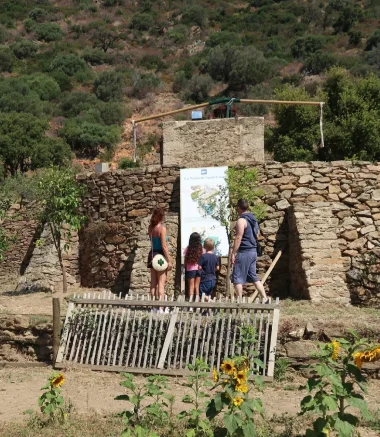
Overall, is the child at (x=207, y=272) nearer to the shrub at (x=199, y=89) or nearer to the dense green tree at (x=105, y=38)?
the shrub at (x=199, y=89)

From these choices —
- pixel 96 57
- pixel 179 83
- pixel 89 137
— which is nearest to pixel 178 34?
pixel 96 57

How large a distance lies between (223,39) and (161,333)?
141ft

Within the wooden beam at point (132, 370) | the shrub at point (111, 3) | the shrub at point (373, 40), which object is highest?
the shrub at point (111, 3)

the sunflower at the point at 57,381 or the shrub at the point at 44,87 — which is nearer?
the sunflower at the point at 57,381

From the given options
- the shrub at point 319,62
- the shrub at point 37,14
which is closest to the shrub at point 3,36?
the shrub at point 37,14

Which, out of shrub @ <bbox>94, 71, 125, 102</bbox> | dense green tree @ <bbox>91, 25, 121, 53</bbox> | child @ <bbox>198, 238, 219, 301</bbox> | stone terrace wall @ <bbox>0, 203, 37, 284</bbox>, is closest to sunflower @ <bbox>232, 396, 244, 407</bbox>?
child @ <bbox>198, 238, 219, 301</bbox>

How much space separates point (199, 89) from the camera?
125 ft

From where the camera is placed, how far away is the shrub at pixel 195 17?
2052 inches

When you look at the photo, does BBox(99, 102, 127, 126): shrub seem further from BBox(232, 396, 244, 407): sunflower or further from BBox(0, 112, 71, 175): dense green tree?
BBox(232, 396, 244, 407): sunflower

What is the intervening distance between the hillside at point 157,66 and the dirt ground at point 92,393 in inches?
576

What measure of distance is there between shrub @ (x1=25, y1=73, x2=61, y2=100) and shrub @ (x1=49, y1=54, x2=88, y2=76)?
9.18 ft

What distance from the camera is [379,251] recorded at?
31.7 feet

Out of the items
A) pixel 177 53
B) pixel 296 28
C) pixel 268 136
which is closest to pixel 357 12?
pixel 296 28

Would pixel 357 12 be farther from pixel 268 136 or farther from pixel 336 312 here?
pixel 336 312
